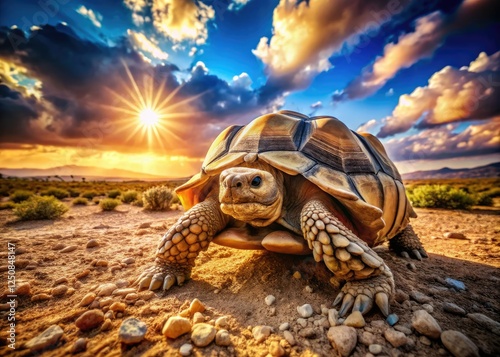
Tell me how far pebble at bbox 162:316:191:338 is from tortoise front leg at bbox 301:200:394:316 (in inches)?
47.3

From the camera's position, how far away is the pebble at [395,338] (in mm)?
1350

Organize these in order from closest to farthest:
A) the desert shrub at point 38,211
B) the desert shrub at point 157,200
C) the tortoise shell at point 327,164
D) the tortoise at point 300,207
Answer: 1. the tortoise at point 300,207
2. the tortoise shell at point 327,164
3. the desert shrub at point 38,211
4. the desert shrub at point 157,200

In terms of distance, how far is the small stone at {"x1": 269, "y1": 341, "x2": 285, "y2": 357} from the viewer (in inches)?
51.5

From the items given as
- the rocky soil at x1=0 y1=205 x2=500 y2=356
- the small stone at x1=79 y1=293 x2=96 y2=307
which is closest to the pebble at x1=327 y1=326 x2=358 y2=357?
the rocky soil at x1=0 y1=205 x2=500 y2=356

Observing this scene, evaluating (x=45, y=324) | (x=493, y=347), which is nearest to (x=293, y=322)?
(x=493, y=347)

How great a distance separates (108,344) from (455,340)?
229cm

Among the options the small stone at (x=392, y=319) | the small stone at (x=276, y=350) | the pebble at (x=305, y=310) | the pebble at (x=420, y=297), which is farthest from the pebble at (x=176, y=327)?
the pebble at (x=420, y=297)

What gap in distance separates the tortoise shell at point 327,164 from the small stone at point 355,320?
1022 mm

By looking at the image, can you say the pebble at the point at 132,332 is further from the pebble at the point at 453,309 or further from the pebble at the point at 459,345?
the pebble at the point at 453,309

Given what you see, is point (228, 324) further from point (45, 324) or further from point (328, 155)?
point (328, 155)

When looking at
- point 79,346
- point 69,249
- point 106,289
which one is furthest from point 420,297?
point 69,249

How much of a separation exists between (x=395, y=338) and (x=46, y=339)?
241 centimetres

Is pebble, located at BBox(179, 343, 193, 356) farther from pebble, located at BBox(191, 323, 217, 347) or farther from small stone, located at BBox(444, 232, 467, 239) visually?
small stone, located at BBox(444, 232, 467, 239)

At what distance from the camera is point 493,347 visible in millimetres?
1323
